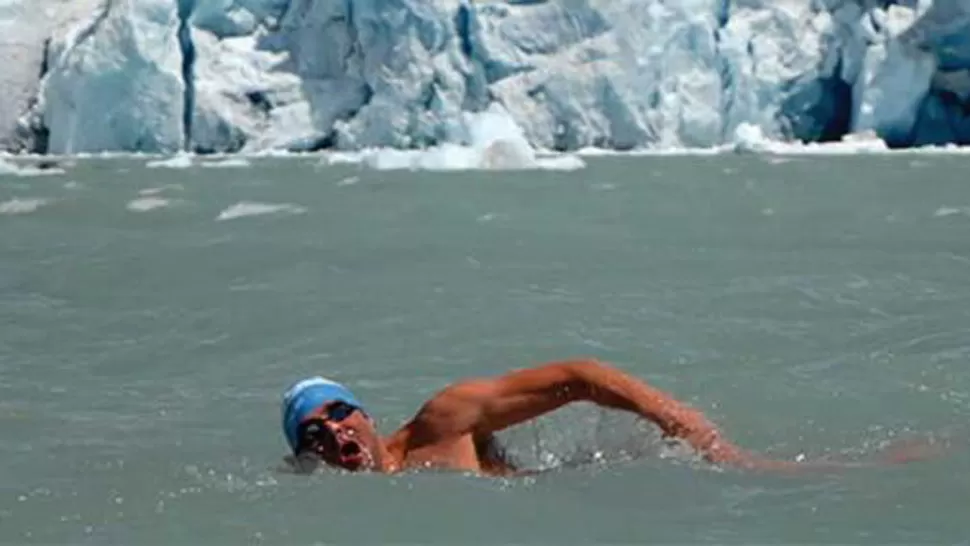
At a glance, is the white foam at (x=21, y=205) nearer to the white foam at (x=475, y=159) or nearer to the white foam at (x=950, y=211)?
the white foam at (x=475, y=159)

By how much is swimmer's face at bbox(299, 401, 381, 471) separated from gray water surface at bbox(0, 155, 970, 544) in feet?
0.19

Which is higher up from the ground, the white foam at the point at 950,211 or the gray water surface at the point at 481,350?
the gray water surface at the point at 481,350

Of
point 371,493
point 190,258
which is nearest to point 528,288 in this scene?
point 190,258

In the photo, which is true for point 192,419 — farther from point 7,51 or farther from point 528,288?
point 7,51

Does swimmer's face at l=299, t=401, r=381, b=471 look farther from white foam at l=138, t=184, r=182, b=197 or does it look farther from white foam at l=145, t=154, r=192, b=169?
white foam at l=145, t=154, r=192, b=169

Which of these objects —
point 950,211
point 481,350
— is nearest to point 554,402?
point 481,350

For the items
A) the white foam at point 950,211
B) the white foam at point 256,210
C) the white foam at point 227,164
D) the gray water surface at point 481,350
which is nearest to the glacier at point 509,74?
the white foam at point 227,164

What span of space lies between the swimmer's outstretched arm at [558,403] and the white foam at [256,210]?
700 cm

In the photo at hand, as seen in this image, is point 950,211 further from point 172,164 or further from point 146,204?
point 172,164

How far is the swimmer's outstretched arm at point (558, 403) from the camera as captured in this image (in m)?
2.66

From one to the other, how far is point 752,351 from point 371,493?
214 cm

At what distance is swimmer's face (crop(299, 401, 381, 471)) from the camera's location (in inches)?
103

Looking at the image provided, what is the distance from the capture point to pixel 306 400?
2.62 m

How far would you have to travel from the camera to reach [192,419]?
384 cm
